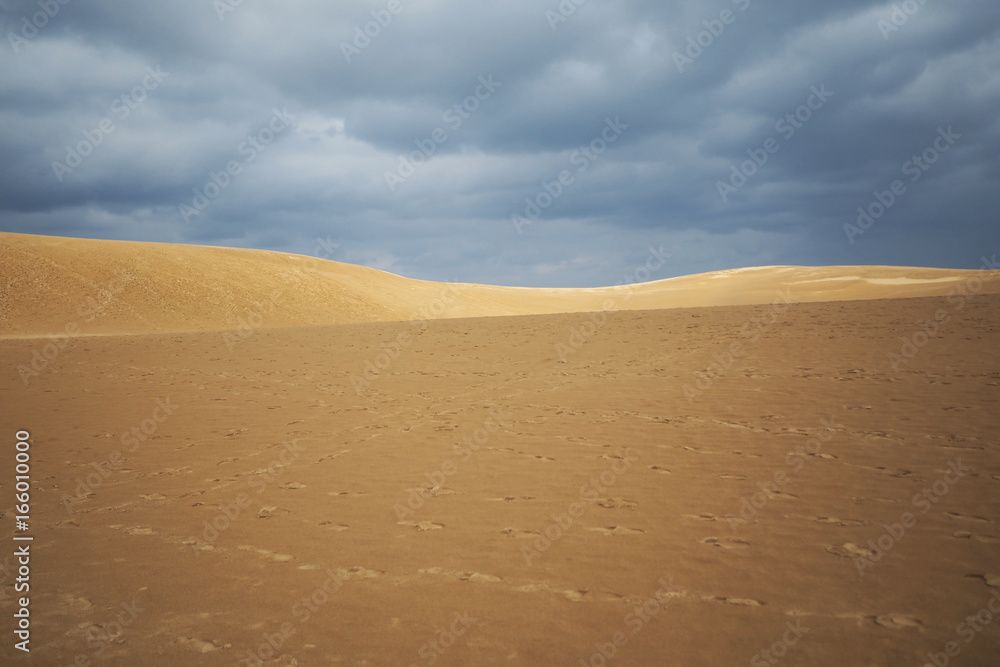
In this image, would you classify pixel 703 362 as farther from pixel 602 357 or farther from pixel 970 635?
pixel 970 635

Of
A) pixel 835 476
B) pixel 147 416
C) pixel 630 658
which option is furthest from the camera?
pixel 147 416

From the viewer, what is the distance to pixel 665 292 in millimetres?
69062

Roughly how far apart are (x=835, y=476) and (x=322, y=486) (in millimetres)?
6806

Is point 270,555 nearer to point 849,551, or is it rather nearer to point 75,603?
point 75,603

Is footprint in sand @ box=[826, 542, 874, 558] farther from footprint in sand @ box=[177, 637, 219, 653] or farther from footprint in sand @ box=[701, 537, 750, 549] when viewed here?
footprint in sand @ box=[177, 637, 219, 653]

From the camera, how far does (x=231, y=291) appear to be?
39.0 meters

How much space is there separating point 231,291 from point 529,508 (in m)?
39.0

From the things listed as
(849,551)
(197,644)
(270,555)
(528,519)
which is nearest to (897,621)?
(849,551)

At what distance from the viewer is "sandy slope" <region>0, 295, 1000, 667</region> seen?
12.5 ft

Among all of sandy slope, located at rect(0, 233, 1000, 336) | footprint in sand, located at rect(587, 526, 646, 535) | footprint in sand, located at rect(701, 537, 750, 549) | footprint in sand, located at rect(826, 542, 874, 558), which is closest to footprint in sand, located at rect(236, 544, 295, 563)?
footprint in sand, located at rect(587, 526, 646, 535)

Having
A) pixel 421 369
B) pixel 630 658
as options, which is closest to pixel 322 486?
pixel 630 658

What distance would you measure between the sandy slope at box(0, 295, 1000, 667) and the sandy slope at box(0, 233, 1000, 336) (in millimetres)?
21994

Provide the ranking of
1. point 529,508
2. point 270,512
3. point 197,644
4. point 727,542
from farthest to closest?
point 270,512 < point 529,508 < point 727,542 < point 197,644

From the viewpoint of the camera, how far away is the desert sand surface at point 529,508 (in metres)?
3.84
